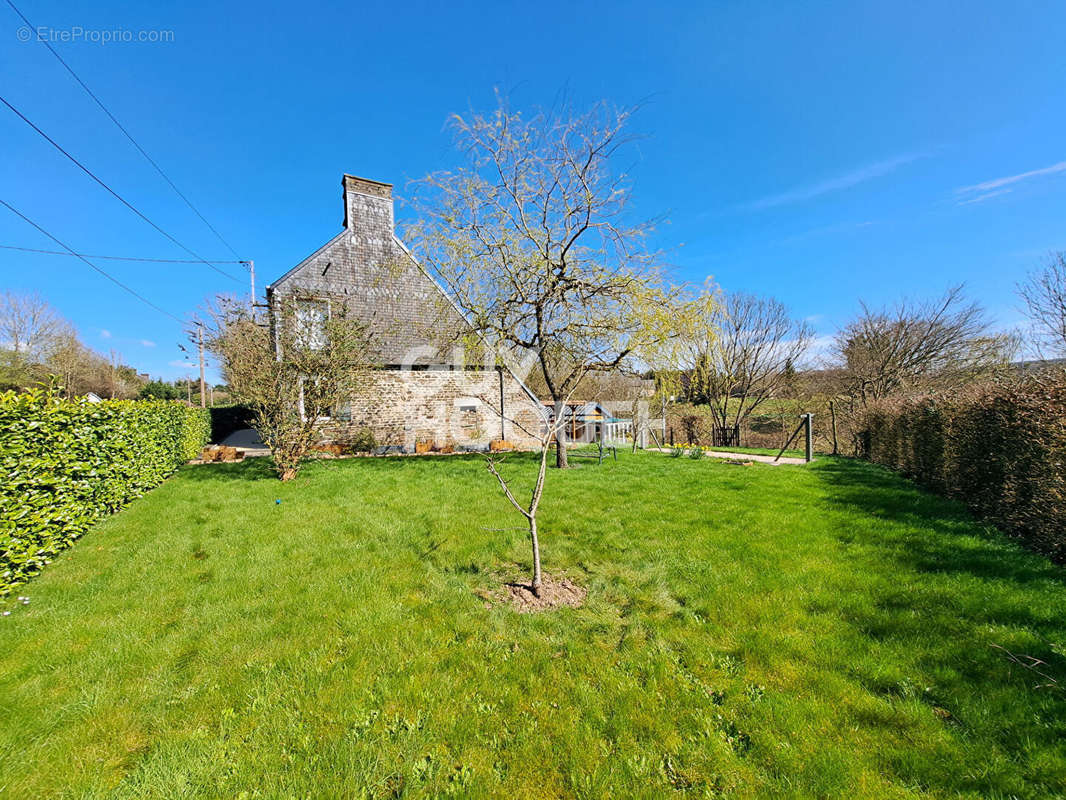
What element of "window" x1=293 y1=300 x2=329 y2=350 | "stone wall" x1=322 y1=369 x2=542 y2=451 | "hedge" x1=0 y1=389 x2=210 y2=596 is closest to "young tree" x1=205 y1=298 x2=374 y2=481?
"window" x1=293 y1=300 x2=329 y2=350

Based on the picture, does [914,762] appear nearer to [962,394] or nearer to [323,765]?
[323,765]

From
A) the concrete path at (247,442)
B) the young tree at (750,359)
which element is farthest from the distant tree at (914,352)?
the concrete path at (247,442)

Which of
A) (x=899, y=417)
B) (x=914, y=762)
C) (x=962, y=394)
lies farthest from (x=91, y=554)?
(x=899, y=417)

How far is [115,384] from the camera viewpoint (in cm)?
3055

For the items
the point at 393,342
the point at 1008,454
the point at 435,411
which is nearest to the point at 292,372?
the point at 393,342

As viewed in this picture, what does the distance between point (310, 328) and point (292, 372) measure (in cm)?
115

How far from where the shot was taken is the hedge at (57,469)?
3.91 m

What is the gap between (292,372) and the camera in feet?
29.4

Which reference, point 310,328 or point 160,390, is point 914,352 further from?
point 160,390

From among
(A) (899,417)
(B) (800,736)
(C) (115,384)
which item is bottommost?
(B) (800,736)

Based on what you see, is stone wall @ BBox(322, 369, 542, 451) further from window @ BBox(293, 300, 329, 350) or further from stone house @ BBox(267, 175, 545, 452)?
window @ BBox(293, 300, 329, 350)

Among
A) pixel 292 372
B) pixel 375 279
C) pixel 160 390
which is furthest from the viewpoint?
pixel 160 390

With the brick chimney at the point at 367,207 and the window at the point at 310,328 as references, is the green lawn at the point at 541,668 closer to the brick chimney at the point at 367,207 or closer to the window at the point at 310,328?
the window at the point at 310,328

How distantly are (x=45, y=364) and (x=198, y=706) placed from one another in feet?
117
